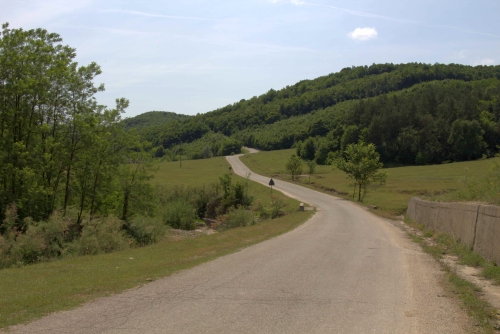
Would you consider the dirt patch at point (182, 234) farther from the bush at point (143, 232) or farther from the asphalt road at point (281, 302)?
the asphalt road at point (281, 302)

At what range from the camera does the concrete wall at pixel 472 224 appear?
410 inches

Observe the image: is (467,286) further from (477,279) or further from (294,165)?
(294,165)

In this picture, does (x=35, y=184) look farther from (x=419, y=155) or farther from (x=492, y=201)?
(x=419, y=155)

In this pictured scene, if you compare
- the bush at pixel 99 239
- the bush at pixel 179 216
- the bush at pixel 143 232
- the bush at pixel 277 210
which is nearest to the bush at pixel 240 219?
the bush at pixel 277 210

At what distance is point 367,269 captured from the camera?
1059 cm

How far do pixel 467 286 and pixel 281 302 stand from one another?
14.2ft

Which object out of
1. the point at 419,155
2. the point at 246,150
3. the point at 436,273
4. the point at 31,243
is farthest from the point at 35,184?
the point at 246,150

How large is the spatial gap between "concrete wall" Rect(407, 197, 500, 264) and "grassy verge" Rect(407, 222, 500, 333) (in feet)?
0.86

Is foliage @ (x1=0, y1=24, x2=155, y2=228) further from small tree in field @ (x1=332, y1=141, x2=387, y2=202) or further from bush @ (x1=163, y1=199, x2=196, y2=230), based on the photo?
small tree in field @ (x1=332, y1=141, x2=387, y2=202)

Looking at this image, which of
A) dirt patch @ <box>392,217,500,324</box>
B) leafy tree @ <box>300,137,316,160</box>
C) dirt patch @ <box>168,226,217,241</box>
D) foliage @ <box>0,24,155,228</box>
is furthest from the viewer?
leafy tree @ <box>300,137,316,160</box>

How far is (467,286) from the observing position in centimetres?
874

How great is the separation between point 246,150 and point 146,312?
151805 mm

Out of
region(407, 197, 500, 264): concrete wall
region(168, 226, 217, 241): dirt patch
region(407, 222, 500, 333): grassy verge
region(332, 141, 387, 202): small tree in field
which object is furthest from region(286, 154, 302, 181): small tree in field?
region(407, 222, 500, 333): grassy verge

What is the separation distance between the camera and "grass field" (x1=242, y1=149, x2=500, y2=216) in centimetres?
4272
